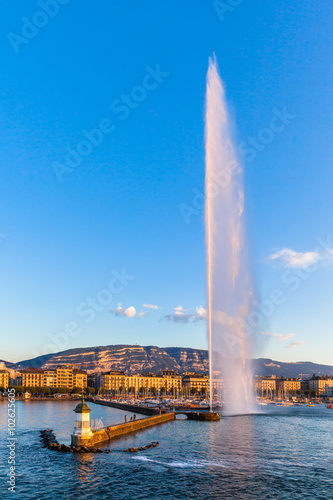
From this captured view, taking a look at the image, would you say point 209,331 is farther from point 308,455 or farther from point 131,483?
point 131,483

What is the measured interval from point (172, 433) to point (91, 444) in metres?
17.0

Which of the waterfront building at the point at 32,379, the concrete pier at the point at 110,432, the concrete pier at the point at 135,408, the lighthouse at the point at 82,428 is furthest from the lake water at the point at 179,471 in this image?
the waterfront building at the point at 32,379

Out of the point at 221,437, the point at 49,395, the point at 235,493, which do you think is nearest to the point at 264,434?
the point at 221,437

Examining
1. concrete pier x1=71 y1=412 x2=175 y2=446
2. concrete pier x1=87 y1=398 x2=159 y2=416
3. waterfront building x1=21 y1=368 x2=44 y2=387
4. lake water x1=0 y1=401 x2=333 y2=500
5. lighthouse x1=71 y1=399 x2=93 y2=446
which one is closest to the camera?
lake water x1=0 y1=401 x2=333 y2=500

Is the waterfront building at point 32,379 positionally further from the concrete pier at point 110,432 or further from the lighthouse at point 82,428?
the lighthouse at point 82,428

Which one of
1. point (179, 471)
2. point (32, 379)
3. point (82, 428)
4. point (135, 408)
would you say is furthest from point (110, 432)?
point (32, 379)

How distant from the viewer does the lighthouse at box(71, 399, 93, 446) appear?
3866cm

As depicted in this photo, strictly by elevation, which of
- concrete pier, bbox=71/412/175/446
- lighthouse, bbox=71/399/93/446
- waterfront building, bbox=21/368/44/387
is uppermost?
lighthouse, bbox=71/399/93/446

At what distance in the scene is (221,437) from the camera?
49938 millimetres

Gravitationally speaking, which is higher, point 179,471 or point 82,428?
point 82,428

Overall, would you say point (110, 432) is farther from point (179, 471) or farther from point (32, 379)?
point (32, 379)

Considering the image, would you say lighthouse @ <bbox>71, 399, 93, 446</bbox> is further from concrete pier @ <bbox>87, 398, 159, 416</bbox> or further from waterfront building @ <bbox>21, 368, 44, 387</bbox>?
waterfront building @ <bbox>21, 368, 44, 387</bbox>

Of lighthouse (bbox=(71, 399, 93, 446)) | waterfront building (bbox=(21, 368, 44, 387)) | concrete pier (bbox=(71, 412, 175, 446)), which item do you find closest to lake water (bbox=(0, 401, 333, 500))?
concrete pier (bbox=(71, 412, 175, 446))

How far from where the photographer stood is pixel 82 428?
39.8m
